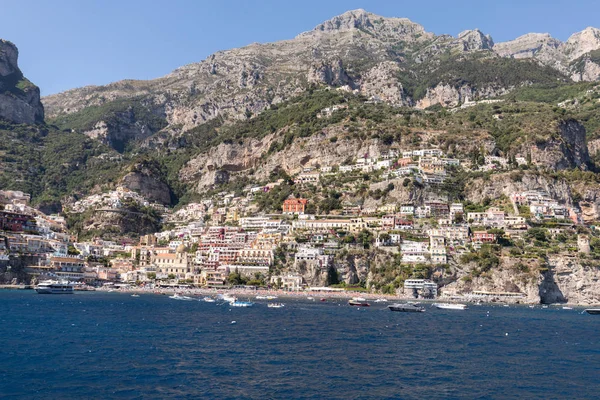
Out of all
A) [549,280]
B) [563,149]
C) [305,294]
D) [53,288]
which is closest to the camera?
[53,288]

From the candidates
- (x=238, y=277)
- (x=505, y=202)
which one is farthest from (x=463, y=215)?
(x=238, y=277)

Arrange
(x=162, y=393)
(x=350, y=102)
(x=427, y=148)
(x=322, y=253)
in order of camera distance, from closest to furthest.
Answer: (x=162, y=393)
(x=322, y=253)
(x=427, y=148)
(x=350, y=102)

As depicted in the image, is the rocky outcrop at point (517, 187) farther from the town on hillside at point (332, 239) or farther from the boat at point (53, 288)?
the boat at point (53, 288)

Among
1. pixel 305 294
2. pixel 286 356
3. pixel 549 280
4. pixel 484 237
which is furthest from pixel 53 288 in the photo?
pixel 549 280

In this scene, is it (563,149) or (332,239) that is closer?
(332,239)

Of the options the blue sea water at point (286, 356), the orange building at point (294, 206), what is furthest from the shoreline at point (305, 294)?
the blue sea water at point (286, 356)

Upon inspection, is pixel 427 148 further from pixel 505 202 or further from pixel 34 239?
pixel 34 239

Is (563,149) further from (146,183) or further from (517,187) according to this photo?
(146,183)
